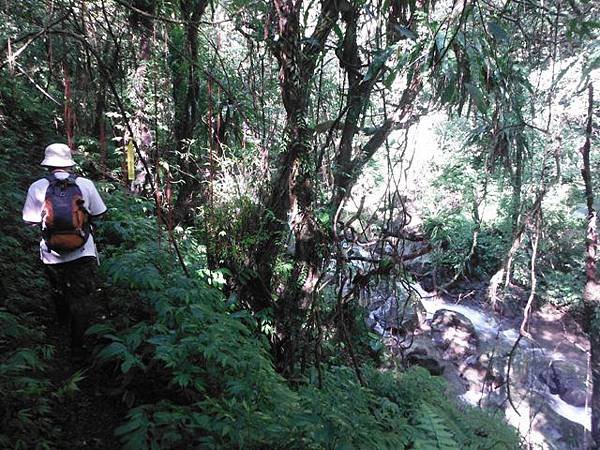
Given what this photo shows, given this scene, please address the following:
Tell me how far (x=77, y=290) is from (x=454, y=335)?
1049cm

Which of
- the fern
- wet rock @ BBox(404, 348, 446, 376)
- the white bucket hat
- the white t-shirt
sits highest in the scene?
the white bucket hat

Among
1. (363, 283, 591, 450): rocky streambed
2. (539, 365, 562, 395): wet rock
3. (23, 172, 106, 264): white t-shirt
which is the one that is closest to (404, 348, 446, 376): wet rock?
(363, 283, 591, 450): rocky streambed

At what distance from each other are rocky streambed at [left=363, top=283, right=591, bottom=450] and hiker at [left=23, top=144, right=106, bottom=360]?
6121 mm

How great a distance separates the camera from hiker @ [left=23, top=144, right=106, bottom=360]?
268 centimetres

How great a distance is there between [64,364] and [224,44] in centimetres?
707

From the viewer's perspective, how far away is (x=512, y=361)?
399 inches

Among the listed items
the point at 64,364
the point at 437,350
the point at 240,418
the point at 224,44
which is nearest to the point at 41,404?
the point at 64,364

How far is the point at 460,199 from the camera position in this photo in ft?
41.7

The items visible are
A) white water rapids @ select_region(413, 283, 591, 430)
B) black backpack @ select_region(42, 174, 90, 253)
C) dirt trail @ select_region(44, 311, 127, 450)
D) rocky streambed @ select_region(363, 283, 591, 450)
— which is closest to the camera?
dirt trail @ select_region(44, 311, 127, 450)

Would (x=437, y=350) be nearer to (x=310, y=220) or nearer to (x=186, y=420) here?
(x=310, y=220)

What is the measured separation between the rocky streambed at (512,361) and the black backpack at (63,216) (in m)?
6.36

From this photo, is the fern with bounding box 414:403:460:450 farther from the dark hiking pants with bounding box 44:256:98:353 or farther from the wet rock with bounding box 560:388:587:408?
the wet rock with bounding box 560:388:587:408

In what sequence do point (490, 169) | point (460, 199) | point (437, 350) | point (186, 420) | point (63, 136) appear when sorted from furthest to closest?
point (460, 199) < point (437, 350) < point (63, 136) < point (490, 169) < point (186, 420)

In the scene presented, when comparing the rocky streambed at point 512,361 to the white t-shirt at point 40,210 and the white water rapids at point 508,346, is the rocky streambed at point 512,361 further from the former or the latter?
the white t-shirt at point 40,210
